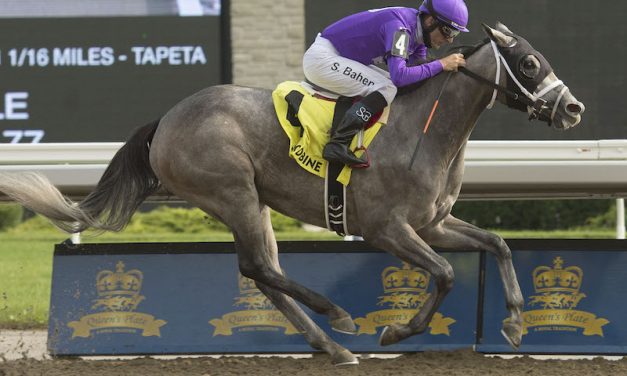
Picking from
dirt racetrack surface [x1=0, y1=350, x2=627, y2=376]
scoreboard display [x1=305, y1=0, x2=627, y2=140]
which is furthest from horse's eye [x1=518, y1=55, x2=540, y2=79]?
scoreboard display [x1=305, y1=0, x2=627, y2=140]

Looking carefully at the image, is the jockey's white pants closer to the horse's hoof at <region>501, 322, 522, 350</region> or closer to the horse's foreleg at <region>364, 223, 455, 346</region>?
the horse's foreleg at <region>364, 223, 455, 346</region>

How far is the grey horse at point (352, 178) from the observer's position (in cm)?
590

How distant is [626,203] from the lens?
1407 cm

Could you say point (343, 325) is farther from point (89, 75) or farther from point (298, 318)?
point (89, 75)

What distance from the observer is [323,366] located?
6.23 metres

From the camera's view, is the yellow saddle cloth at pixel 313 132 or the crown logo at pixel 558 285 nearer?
the yellow saddle cloth at pixel 313 132

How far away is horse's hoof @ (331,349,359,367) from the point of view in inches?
243

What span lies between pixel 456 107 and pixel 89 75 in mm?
6729

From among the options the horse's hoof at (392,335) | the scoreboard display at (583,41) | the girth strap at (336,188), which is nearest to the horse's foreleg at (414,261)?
the horse's hoof at (392,335)

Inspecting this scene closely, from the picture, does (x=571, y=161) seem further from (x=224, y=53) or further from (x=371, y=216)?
(x=224, y=53)

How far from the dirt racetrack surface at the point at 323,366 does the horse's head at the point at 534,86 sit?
4.30 ft

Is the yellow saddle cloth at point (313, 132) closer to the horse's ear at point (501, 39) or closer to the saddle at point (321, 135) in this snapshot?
the saddle at point (321, 135)

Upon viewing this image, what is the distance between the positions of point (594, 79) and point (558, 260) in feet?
16.9

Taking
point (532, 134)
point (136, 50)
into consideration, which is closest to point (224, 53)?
point (136, 50)
